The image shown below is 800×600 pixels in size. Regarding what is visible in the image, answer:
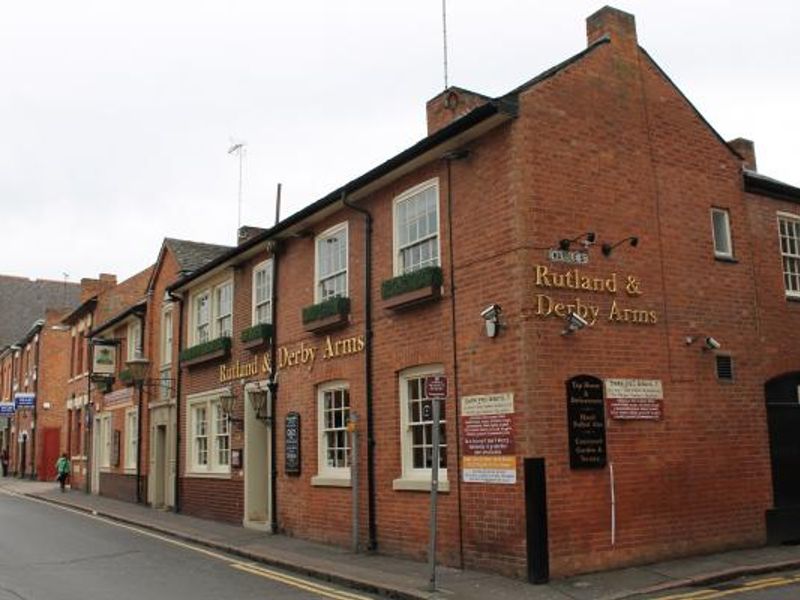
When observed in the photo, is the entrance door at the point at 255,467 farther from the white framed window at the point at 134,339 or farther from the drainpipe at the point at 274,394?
the white framed window at the point at 134,339

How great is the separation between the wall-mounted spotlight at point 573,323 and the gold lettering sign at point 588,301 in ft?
0.38

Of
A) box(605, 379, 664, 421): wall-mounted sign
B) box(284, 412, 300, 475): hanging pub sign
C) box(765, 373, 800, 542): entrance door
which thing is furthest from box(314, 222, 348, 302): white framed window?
box(765, 373, 800, 542): entrance door

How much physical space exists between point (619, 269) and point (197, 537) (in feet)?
32.2

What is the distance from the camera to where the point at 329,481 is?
1498 cm

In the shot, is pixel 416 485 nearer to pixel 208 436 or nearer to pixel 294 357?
pixel 294 357

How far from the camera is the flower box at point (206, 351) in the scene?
19391 millimetres

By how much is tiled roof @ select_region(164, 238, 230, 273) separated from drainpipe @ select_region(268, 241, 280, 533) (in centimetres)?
608

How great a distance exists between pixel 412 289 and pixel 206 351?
8.95 metres

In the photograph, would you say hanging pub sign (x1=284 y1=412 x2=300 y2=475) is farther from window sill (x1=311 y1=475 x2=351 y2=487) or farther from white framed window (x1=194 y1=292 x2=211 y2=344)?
white framed window (x1=194 y1=292 x2=211 y2=344)

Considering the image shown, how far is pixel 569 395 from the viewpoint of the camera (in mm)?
11086

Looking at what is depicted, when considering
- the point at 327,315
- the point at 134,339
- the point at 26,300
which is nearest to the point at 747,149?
the point at 327,315

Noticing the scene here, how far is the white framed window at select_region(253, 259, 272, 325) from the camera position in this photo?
18.1 m

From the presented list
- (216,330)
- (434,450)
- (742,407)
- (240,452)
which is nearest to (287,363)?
(240,452)

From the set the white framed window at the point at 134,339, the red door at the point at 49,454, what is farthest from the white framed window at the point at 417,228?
the red door at the point at 49,454
